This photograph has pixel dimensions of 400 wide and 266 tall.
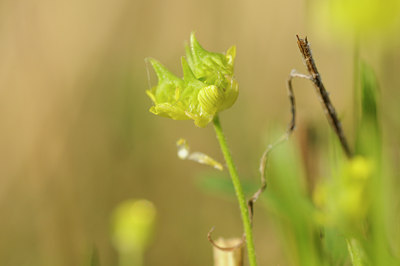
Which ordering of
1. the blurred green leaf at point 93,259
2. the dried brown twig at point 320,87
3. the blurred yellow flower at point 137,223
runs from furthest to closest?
the blurred yellow flower at point 137,223 → the blurred green leaf at point 93,259 → the dried brown twig at point 320,87

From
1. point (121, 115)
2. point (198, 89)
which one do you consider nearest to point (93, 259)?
point (198, 89)

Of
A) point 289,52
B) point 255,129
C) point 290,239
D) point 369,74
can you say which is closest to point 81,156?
point 255,129

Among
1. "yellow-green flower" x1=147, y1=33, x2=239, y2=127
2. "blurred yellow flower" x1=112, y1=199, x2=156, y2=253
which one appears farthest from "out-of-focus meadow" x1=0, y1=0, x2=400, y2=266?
"yellow-green flower" x1=147, y1=33, x2=239, y2=127

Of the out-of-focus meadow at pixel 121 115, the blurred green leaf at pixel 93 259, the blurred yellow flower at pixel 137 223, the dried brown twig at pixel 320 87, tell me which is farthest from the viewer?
the out-of-focus meadow at pixel 121 115

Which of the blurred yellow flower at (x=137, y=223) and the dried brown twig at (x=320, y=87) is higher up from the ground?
the dried brown twig at (x=320, y=87)

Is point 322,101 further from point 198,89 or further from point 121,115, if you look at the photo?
point 121,115

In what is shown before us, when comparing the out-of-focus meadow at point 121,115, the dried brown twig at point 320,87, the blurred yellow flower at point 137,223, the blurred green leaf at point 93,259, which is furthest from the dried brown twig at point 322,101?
the out-of-focus meadow at point 121,115

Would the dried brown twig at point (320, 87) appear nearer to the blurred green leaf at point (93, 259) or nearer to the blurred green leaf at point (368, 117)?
the blurred green leaf at point (368, 117)

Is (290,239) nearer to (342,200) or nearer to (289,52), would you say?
(342,200)
